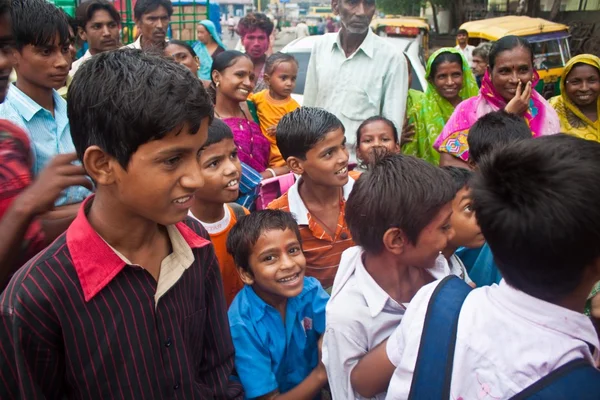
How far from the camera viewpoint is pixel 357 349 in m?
1.48

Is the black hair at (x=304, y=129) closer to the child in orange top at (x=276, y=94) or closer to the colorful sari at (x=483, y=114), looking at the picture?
the colorful sari at (x=483, y=114)

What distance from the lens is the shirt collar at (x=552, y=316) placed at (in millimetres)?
1043

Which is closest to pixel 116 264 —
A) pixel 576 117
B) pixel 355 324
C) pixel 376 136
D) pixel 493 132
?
pixel 355 324

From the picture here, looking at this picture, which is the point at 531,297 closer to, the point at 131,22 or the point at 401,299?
the point at 401,299

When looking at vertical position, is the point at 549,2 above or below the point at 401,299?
above

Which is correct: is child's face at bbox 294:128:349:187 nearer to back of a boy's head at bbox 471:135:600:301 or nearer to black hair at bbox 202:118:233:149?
black hair at bbox 202:118:233:149

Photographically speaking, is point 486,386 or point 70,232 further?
point 70,232

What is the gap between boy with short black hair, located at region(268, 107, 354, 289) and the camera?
2.41m

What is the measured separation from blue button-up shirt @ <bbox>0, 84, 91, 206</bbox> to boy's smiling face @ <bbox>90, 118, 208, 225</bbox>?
0.94m

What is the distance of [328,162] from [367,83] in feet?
4.42

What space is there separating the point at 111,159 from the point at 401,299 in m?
0.96

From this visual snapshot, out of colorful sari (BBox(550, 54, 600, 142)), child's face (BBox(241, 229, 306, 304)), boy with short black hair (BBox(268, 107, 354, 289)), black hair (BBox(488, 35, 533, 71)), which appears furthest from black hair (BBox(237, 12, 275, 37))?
child's face (BBox(241, 229, 306, 304))

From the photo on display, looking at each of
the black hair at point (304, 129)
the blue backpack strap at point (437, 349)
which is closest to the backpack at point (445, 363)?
the blue backpack strap at point (437, 349)

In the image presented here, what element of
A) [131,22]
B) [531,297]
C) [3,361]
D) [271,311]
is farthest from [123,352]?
[131,22]
